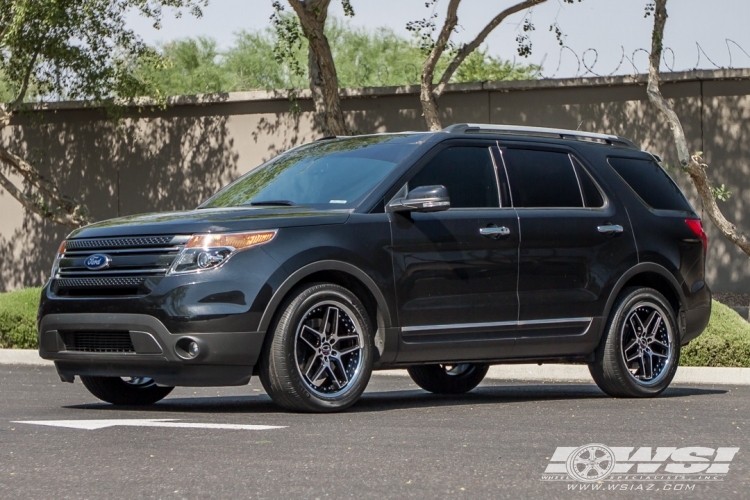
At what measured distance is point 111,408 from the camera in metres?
9.22

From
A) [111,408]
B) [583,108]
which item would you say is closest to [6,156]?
[583,108]

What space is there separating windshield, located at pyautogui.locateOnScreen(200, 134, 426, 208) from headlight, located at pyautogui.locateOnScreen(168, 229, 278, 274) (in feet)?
3.16

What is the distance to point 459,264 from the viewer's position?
9180 millimetres

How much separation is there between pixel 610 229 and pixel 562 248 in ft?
1.92

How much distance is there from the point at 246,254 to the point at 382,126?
14292 mm

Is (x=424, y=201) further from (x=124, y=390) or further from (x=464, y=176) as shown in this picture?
(x=124, y=390)

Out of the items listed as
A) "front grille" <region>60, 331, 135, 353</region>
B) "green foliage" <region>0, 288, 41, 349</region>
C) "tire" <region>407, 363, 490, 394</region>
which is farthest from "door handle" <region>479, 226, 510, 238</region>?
"green foliage" <region>0, 288, 41, 349</region>

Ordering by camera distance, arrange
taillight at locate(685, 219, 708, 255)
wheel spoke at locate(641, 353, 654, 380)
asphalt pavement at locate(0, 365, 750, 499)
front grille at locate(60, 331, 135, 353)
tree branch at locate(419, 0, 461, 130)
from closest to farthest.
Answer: asphalt pavement at locate(0, 365, 750, 499) → front grille at locate(60, 331, 135, 353) → wheel spoke at locate(641, 353, 654, 380) → taillight at locate(685, 219, 708, 255) → tree branch at locate(419, 0, 461, 130)

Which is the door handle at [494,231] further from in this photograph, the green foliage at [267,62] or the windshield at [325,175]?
the green foliage at [267,62]

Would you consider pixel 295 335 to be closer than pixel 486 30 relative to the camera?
Yes

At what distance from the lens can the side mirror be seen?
8766 millimetres

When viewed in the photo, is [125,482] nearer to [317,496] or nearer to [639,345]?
[317,496]

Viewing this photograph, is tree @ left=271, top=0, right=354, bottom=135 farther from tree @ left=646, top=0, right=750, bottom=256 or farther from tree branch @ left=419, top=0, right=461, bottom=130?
tree @ left=646, top=0, right=750, bottom=256

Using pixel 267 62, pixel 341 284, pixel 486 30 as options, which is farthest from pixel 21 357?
pixel 267 62
